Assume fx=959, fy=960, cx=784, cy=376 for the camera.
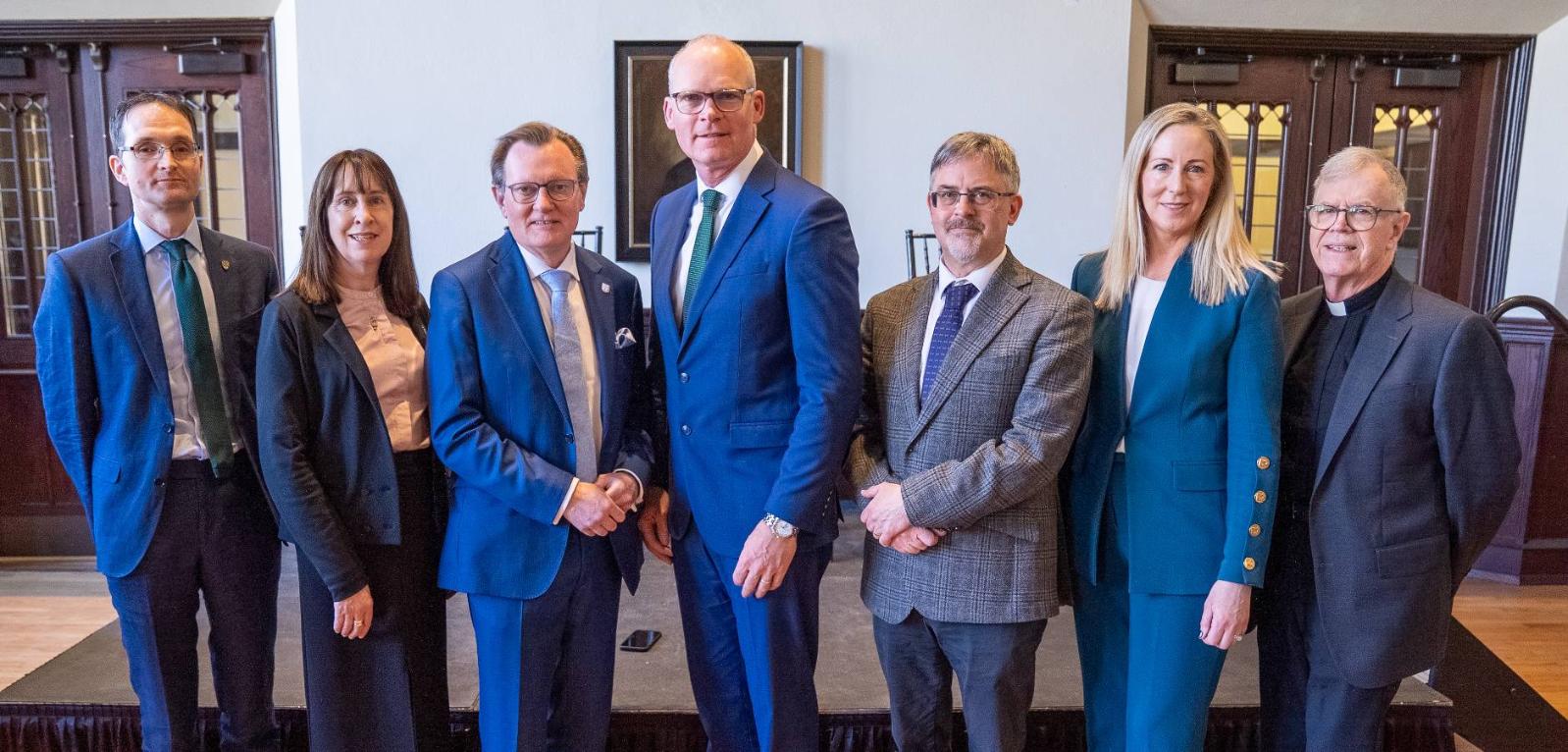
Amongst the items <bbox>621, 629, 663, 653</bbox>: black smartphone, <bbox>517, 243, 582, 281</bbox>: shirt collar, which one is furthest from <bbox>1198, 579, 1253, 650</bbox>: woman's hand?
<bbox>621, 629, 663, 653</bbox>: black smartphone

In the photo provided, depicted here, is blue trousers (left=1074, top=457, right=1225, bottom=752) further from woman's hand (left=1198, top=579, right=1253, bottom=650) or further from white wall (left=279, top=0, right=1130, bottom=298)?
white wall (left=279, top=0, right=1130, bottom=298)

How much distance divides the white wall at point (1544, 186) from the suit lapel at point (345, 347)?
5.10 metres

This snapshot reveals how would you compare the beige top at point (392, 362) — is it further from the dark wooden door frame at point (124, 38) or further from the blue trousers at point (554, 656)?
the dark wooden door frame at point (124, 38)

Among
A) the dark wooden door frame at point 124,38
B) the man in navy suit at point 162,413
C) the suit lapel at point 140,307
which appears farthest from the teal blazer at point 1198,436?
the dark wooden door frame at point 124,38

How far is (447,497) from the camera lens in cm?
191

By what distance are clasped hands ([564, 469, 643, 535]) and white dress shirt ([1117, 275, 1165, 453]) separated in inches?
35.1

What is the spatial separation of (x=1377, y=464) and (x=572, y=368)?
4.77 ft

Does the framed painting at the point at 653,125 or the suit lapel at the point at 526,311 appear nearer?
the suit lapel at the point at 526,311

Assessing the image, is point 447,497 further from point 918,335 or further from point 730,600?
point 918,335

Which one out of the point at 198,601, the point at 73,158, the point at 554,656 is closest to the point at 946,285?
the point at 554,656

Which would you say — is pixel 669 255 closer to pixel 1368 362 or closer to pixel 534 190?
pixel 534 190

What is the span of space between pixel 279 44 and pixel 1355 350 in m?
4.44

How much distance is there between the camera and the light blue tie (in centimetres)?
175

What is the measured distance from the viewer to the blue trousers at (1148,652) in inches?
66.8
